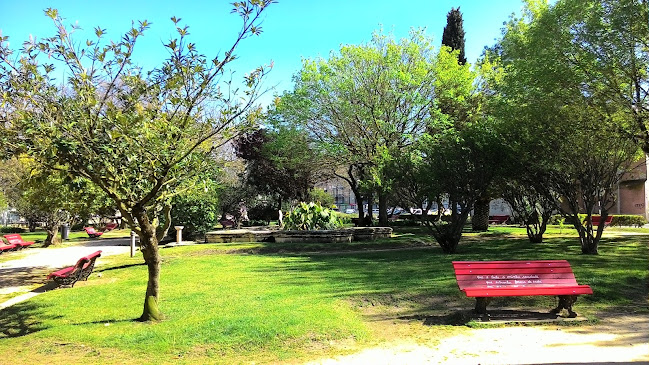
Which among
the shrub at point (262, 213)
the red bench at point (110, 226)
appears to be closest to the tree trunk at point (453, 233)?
the shrub at point (262, 213)

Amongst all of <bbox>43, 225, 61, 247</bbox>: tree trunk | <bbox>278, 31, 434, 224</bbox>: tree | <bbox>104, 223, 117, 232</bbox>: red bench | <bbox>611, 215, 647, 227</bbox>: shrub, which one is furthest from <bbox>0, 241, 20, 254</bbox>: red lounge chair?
<bbox>611, 215, 647, 227</bbox>: shrub

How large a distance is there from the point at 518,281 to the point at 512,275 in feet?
0.41

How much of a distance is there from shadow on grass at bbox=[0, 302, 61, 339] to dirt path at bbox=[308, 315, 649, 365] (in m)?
4.82

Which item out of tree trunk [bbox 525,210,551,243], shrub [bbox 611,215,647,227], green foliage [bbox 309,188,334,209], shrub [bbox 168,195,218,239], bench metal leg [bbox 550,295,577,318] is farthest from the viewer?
green foliage [bbox 309,188,334,209]

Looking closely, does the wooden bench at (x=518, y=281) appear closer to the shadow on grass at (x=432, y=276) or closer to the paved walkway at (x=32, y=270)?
the shadow on grass at (x=432, y=276)

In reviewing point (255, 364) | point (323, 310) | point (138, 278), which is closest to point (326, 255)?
point (138, 278)

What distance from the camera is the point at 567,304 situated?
694 cm

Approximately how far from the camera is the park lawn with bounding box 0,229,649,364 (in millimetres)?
5715

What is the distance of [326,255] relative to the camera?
15.6 m

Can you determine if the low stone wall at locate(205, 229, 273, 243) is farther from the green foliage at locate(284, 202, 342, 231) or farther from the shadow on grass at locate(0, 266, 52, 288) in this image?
the shadow on grass at locate(0, 266, 52, 288)

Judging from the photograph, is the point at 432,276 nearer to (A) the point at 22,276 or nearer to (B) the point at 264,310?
(B) the point at 264,310

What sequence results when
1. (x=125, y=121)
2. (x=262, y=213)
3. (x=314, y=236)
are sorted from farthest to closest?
(x=262, y=213)
(x=314, y=236)
(x=125, y=121)

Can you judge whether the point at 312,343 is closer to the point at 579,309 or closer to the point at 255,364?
the point at 255,364

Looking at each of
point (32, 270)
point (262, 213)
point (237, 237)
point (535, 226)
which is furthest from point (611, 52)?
point (262, 213)
